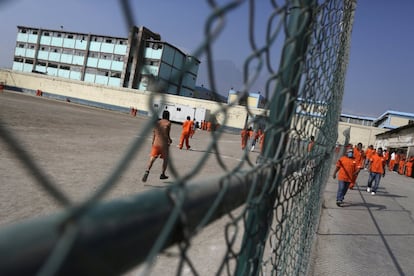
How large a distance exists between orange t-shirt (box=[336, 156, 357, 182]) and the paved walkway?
2.37 ft

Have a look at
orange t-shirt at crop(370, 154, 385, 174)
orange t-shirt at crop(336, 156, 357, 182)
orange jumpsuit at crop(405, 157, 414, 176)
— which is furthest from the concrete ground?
orange jumpsuit at crop(405, 157, 414, 176)

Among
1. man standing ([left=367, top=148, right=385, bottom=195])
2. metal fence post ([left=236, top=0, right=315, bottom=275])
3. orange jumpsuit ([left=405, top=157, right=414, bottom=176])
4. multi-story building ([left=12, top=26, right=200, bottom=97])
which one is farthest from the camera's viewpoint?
multi-story building ([left=12, top=26, right=200, bottom=97])

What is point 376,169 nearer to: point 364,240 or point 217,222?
point 364,240

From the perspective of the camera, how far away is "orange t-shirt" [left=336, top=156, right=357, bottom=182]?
27.9ft

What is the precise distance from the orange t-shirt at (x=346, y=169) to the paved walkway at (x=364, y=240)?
721mm

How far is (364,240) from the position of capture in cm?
589

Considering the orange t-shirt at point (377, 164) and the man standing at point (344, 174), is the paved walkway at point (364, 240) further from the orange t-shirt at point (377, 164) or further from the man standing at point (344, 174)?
the orange t-shirt at point (377, 164)

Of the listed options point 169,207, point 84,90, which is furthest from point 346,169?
point 84,90

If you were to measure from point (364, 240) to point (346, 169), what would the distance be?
306 centimetres

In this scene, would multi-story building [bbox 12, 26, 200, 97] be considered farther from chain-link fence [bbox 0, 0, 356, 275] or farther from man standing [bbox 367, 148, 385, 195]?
chain-link fence [bbox 0, 0, 356, 275]

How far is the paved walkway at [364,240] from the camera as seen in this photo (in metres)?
4.68

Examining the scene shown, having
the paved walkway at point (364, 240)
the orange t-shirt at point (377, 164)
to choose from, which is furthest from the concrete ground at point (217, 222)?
the orange t-shirt at point (377, 164)

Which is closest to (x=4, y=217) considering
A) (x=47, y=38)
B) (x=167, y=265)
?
(x=167, y=265)

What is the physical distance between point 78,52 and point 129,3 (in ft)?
207
